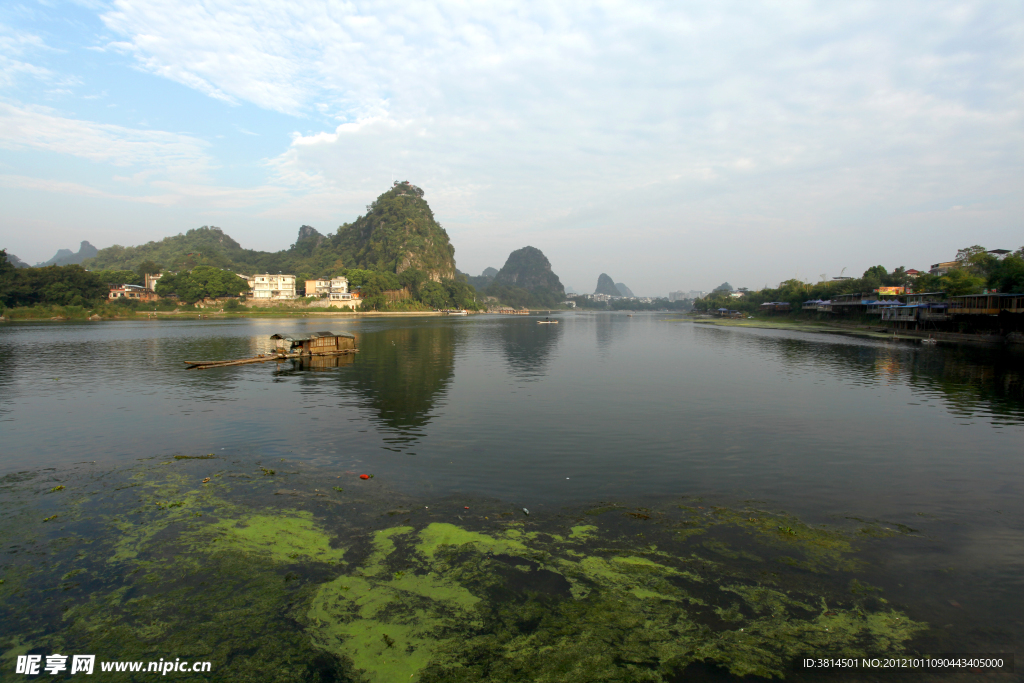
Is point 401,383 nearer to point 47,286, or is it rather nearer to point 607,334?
point 607,334

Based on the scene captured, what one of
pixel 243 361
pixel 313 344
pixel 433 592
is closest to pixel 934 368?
pixel 433 592

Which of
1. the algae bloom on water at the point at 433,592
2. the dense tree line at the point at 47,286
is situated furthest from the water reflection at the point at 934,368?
the dense tree line at the point at 47,286

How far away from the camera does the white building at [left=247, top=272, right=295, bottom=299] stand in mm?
149000

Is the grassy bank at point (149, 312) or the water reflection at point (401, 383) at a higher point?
the grassy bank at point (149, 312)

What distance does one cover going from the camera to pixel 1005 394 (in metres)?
26.0

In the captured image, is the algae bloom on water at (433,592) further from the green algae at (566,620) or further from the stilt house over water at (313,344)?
the stilt house over water at (313,344)

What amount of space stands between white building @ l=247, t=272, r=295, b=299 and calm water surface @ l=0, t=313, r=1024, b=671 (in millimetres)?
118835

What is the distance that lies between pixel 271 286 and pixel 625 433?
524ft

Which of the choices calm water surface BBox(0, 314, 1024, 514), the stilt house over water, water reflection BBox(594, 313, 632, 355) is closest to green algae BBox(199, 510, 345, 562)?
calm water surface BBox(0, 314, 1024, 514)

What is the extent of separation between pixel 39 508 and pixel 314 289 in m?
158

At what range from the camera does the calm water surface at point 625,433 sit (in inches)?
439

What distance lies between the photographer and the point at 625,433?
18.3 metres

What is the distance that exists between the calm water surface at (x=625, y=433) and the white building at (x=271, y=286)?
390 feet

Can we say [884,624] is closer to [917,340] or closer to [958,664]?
[958,664]
